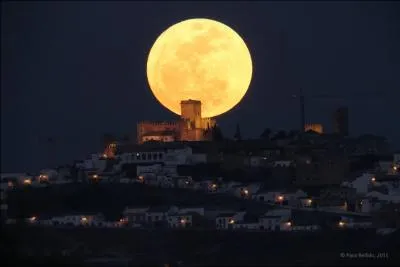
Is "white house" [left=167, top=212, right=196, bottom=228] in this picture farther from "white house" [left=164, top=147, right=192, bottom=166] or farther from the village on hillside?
"white house" [left=164, top=147, right=192, bottom=166]

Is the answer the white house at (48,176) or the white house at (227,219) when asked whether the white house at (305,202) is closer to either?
the white house at (227,219)

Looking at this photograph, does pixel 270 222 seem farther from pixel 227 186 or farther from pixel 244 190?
pixel 227 186

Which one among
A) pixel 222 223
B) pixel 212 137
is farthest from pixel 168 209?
pixel 212 137

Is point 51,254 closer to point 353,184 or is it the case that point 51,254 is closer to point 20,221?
point 20,221

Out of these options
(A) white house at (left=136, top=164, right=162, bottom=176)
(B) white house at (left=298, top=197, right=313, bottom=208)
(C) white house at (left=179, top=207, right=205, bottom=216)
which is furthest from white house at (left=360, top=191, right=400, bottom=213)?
(A) white house at (left=136, top=164, right=162, bottom=176)

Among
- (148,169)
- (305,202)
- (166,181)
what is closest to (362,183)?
(305,202)

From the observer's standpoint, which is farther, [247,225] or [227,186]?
[227,186]
